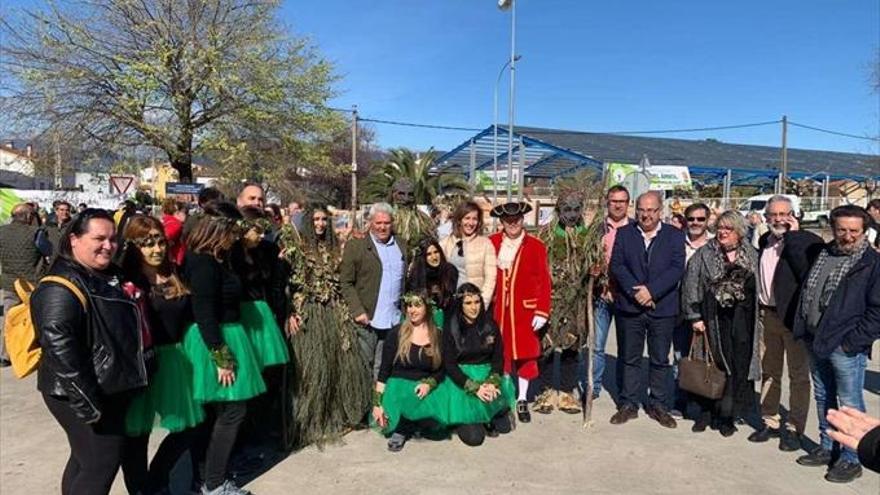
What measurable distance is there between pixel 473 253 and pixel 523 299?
1.84 ft

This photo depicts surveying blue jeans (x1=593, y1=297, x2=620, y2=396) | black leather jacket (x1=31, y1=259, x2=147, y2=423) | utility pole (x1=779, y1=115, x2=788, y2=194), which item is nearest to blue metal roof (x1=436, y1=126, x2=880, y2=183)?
utility pole (x1=779, y1=115, x2=788, y2=194)

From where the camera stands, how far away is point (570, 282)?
5.17 m

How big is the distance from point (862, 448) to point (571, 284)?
3.33 metres

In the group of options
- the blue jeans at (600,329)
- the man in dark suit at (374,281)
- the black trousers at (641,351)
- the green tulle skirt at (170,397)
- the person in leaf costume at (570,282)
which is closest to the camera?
the green tulle skirt at (170,397)

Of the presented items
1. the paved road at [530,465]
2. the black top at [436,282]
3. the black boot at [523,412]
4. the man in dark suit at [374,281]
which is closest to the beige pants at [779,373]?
the paved road at [530,465]

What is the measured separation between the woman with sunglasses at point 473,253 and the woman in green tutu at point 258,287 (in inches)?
61.4

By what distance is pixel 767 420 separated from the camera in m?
4.73

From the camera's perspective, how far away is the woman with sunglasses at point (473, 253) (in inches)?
193

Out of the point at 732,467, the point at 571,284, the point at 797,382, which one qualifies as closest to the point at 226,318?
the point at 571,284

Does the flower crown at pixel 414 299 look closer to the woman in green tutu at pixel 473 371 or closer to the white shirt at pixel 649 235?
the woman in green tutu at pixel 473 371

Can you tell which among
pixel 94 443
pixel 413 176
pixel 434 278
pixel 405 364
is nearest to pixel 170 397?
pixel 94 443

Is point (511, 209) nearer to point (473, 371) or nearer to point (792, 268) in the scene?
point (473, 371)

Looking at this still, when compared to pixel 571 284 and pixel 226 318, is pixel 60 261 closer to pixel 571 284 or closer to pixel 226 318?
pixel 226 318

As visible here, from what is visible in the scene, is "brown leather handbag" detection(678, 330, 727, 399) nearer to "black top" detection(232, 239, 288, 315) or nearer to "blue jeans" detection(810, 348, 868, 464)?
"blue jeans" detection(810, 348, 868, 464)
